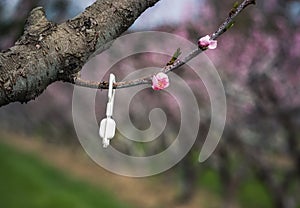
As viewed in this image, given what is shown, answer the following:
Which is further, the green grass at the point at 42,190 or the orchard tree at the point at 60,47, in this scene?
the green grass at the point at 42,190

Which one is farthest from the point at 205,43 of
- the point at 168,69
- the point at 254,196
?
the point at 254,196

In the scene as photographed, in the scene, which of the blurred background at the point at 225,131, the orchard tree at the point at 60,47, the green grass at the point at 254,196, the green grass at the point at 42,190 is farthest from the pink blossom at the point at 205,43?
the green grass at the point at 254,196

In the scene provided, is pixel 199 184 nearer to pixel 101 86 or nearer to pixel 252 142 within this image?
pixel 252 142

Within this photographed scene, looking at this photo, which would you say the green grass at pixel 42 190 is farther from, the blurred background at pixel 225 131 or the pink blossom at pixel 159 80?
the pink blossom at pixel 159 80

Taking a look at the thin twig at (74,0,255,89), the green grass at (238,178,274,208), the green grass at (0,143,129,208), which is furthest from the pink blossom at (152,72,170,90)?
the green grass at (238,178,274,208)

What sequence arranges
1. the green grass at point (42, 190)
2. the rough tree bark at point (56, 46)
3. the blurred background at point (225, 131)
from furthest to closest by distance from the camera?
the green grass at point (42, 190) → the blurred background at point (225, 131) → the rough tree bark at point (56, 46)

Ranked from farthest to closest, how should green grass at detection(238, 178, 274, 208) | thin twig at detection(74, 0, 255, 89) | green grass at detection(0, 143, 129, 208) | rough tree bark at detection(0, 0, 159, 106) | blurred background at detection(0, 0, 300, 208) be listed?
green grass at detection(238, 178, 274, 208)
green grass at detection(0, 143, 129, 208)
blurred background at detection(0, 0, 300, 208)
thin twig at detection(74, 0, 255, 89)
rough tree bark at detection(0, 0, 159, 106)

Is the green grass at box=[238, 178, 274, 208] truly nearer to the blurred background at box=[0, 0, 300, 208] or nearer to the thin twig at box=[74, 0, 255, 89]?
the blurred background at box=[0, 0, 300, 208]
